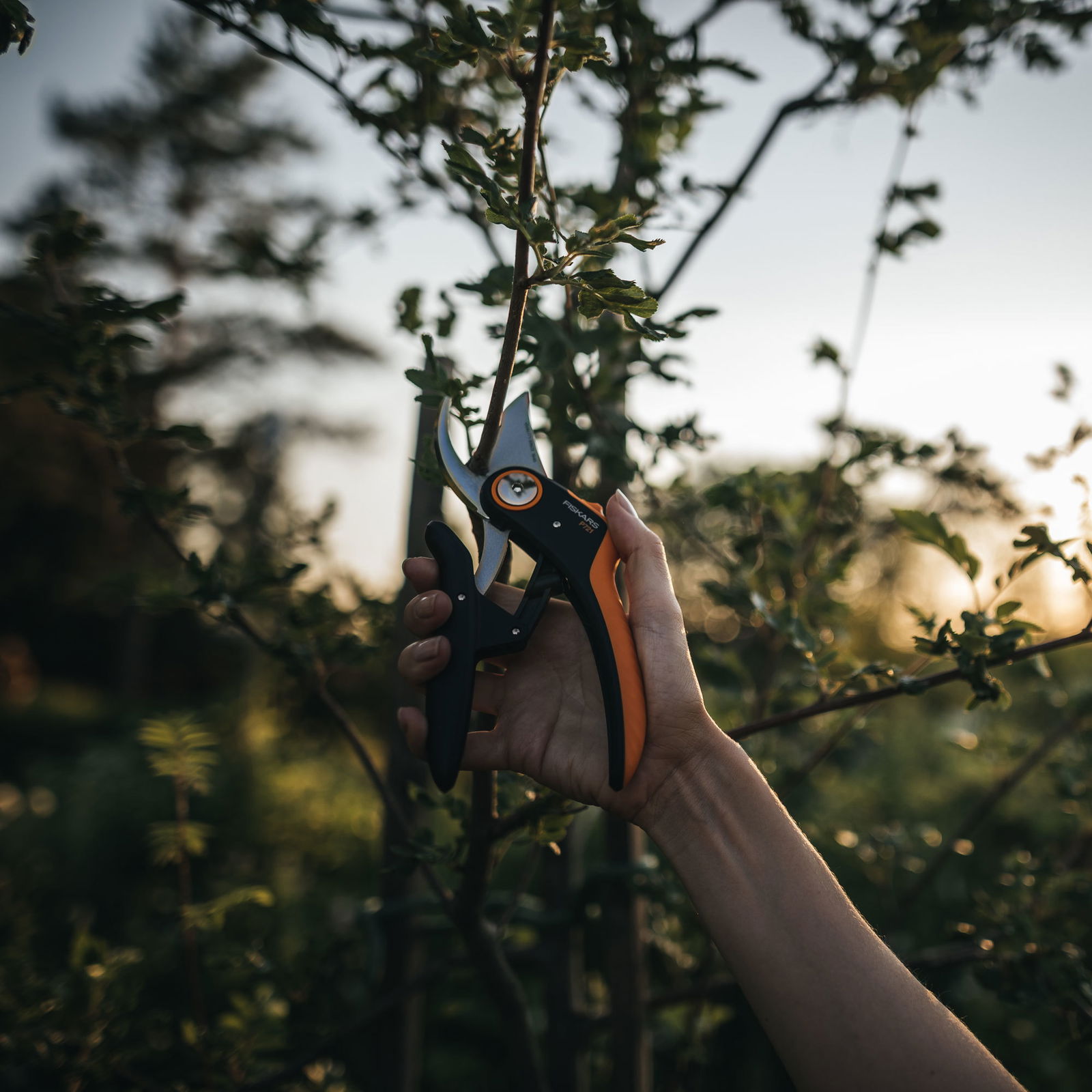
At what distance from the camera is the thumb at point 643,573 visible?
130 centimetres

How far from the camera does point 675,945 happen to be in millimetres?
1896

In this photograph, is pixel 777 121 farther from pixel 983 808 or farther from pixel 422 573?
pixel 983 808

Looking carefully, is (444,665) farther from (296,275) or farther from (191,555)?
(296,275)

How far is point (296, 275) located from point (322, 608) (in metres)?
1.00

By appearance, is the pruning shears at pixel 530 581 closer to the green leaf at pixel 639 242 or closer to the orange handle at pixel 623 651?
the orange handle at pixel 623 651

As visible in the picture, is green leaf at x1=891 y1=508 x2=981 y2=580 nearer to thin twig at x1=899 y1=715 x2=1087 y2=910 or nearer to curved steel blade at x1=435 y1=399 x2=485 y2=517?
curved steel blade at x1=435 y1=399 x2=485 y2=517

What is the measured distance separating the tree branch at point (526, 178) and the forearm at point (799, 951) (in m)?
0.77

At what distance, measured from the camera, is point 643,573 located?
4.31 ft

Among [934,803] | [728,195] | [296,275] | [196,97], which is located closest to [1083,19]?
[728,195]

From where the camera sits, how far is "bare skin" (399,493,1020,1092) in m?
1.01

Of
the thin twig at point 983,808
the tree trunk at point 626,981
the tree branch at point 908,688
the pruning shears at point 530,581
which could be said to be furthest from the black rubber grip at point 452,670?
the thin twig at point 983,808

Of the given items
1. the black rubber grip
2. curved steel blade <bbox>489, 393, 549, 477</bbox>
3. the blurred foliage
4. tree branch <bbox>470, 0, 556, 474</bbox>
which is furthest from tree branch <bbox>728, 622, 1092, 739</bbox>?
tree branch <bbox>470, 0, 556, 474</bbox>

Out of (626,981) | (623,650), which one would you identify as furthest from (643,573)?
(626,981)

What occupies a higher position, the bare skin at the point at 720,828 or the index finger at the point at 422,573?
the index finger at the point at 422,573
